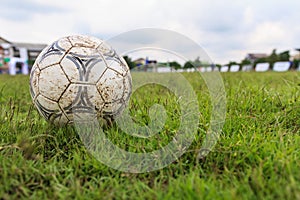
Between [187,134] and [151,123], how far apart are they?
35 cm

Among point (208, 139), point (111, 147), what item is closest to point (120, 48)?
point (111, 147)

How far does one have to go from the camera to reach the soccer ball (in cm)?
162

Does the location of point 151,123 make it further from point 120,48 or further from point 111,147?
point 120,48

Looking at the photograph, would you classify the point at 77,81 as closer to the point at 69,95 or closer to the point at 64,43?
the point at 69,95

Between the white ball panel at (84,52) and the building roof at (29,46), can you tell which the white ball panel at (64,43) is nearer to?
the white ball panel at (84,52)

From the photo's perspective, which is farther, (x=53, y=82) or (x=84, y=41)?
(x=84, y=41)

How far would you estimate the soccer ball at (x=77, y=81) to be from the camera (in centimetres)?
162

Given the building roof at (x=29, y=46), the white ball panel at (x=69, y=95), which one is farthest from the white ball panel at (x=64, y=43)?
the building roof at (x=29, y=46)

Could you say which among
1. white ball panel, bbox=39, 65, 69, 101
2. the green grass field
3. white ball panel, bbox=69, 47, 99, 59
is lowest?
the green grass field

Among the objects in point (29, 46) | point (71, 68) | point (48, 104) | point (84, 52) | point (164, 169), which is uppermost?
point (29, 46)

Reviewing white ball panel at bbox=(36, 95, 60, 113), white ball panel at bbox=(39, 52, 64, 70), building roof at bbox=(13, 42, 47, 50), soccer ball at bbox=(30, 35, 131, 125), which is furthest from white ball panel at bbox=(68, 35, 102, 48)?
building roof at bbox=(13, 42, 47, 50)

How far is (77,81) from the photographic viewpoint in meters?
1.62

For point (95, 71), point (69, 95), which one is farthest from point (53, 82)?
point (95, 71)

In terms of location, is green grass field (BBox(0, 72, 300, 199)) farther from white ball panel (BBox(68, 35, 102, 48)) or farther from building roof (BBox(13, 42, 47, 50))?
building roof (BBox(13, 42, 47, 50))
